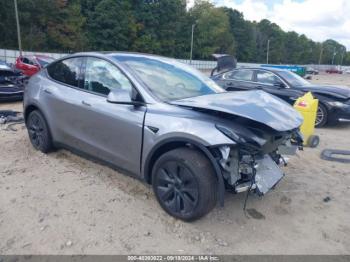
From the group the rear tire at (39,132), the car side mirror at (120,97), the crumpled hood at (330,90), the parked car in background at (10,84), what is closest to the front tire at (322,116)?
the crumpled hood at (330,90)

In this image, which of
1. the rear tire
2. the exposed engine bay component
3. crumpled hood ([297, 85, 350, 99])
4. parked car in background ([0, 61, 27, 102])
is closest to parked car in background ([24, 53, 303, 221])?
the rear tire

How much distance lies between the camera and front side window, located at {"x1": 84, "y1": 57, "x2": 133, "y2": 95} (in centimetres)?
379

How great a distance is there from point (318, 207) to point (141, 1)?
203 ft

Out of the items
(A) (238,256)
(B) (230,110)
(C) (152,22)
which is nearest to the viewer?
→ (A) (238,256)

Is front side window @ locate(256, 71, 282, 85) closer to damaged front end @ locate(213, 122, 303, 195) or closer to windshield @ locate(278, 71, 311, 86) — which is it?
windshield @ locate(278, 71, 311, 86)

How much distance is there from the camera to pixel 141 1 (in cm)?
6031

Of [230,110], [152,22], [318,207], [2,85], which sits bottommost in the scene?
[318,207]

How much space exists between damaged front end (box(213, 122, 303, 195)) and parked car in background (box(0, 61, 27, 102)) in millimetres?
7640

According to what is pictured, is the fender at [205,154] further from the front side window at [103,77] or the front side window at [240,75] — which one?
the front side window at [240,75]

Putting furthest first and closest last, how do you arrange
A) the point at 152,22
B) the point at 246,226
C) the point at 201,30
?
the point at 201,30 → the point at 152,22 → the point at 246,226

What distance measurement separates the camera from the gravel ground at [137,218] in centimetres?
301

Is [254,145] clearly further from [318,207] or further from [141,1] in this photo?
[141,1]

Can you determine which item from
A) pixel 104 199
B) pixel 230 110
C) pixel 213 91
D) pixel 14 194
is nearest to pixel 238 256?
pixel 230 110

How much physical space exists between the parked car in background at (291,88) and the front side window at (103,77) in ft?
18.4
